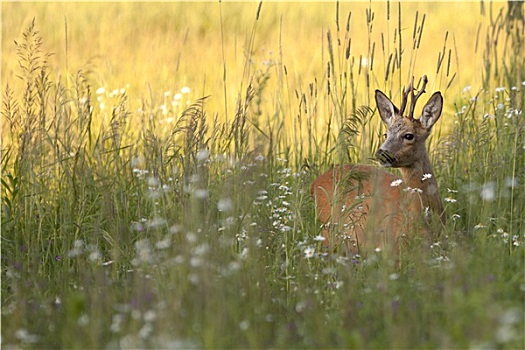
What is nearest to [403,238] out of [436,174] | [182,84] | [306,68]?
[436,174]

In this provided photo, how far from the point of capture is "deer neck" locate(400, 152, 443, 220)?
5395 millimetres

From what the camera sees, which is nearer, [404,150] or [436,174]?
[404,150]

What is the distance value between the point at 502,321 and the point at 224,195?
147 cm

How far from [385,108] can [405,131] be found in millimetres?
236

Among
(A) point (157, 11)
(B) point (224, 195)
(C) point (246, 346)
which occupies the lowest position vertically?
(C) point (246, 346)

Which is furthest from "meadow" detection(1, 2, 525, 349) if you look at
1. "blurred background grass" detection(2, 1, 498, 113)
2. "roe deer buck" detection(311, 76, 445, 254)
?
"blurred background grass" detection(2, 1, 498, 113)

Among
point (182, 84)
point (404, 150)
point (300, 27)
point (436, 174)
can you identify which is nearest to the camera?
point (404, 150)

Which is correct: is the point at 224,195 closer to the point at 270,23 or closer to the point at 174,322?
the point at 174,322

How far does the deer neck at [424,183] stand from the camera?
539 centimetres

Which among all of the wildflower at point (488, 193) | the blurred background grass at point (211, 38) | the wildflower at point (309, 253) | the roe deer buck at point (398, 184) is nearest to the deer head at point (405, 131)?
the roe deer buck at point (398, 184)

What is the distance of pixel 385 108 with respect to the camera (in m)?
5.73

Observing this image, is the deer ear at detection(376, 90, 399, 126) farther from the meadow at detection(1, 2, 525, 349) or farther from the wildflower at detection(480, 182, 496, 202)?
the wildflower at detection(480, 182, 496, 202)

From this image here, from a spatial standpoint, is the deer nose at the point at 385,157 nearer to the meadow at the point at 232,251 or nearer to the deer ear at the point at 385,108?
the meadow at the point at 232,251

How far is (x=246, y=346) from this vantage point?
3453mm
